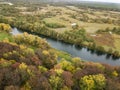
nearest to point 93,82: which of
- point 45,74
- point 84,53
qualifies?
point 45,74

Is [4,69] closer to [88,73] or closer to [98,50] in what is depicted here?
[88,73]

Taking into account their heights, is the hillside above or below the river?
above

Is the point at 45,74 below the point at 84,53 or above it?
above

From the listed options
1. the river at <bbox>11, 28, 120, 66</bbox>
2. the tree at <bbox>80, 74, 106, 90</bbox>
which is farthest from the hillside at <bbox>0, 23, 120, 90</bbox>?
the river at <bbox>11, 28, 120, 66</bbox>

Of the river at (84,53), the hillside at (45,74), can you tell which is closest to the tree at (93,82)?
the hillside at (45,74)

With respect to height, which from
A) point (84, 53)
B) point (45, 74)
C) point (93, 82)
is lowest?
point (84, 53)

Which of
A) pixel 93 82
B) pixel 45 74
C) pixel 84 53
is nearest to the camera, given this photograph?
pixel 45 74

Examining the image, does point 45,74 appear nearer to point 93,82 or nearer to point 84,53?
point 93,82

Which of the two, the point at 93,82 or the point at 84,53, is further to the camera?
Result: the point at 84,53

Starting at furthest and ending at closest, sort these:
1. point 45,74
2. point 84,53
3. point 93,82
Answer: point 84,53, point 93,82, point 45,74

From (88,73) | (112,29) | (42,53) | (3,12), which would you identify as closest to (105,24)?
(112,29)

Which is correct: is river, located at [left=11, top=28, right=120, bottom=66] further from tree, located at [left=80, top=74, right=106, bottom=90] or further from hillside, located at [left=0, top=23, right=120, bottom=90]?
tree, located at [left=80, top=74, right=106, bottom=90]
